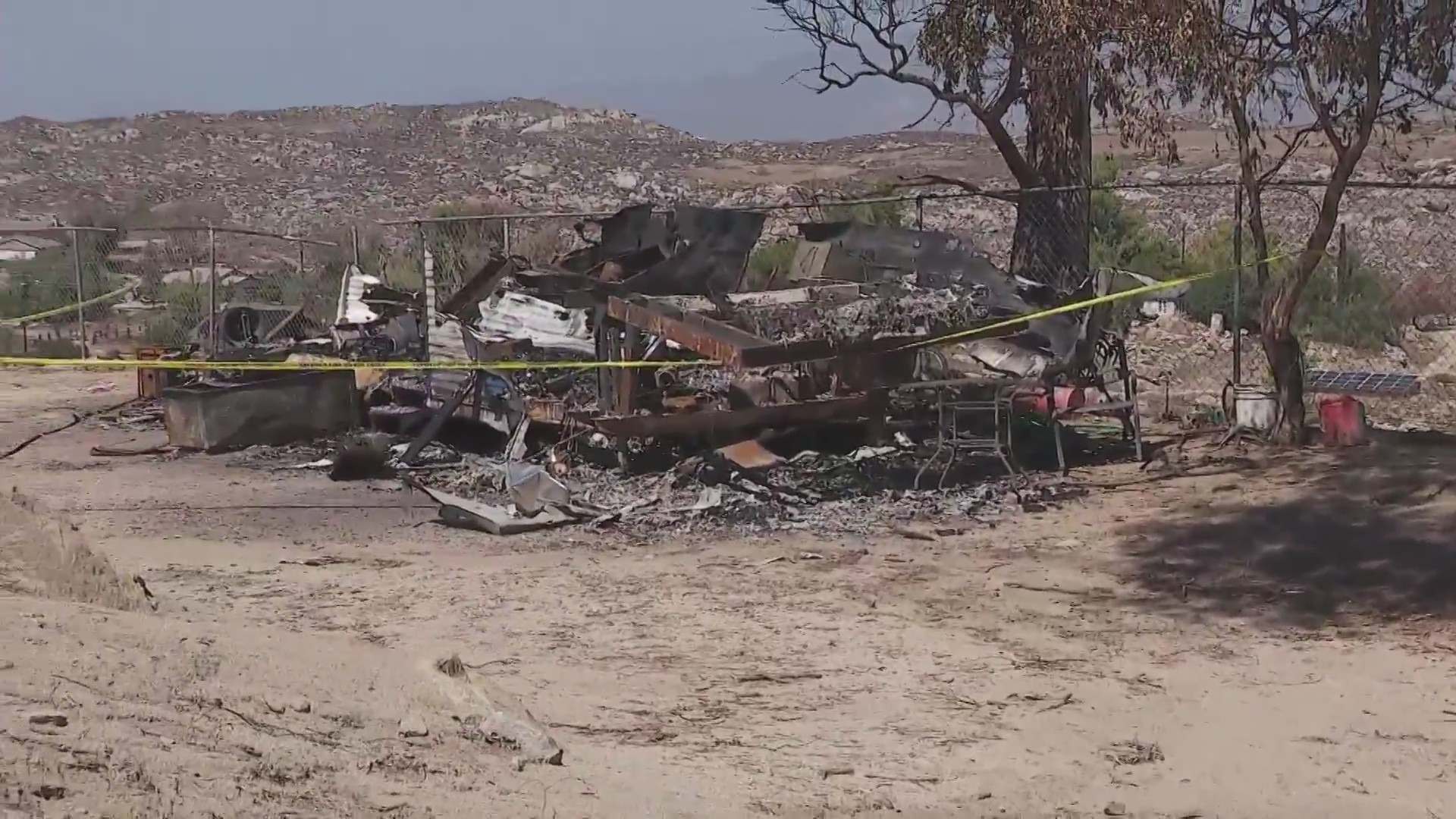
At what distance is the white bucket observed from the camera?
11461 mm

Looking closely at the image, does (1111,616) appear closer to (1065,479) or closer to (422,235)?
(1065,479)

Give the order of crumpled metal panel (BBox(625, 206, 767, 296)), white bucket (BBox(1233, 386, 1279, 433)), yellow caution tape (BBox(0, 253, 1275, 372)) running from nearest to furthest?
1. yellow caution tape (BBox(0, 253, 1275, 372))
2. white bucket (BBox(1233, 386, 1279, 433))
3. crumpled metal panel (BBox(625, 206, 767, 296))

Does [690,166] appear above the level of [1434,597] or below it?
above

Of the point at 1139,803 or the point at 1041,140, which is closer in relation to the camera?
the point at 1139,803

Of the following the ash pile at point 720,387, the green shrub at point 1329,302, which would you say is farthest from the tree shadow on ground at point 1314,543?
the green shrub at point 1329,302

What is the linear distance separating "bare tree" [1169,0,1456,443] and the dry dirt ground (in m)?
1.47

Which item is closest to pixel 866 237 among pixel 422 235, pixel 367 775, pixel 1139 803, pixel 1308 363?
pixel 422 235

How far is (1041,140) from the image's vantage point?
14664 millimetres

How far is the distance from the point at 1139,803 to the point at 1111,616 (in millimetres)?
2562

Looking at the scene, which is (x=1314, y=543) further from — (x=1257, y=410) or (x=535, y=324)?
(x=535, y=324)

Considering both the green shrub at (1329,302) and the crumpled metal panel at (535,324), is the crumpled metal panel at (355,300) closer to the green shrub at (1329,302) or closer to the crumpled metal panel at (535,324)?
the crumpled metal panel at (535,324)

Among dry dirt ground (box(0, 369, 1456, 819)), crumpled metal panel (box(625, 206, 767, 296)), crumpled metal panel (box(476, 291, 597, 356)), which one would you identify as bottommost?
dry dirt ground (box(0, 369, 1456, 819))

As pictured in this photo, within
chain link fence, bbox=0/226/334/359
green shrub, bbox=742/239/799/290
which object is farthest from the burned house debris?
chain link fence, bbox=0/226/334/359

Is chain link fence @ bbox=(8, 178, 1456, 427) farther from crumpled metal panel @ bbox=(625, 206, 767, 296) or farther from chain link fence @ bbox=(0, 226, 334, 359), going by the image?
crumpled metal panel @ bbox=(625, 206, 767, 296)
